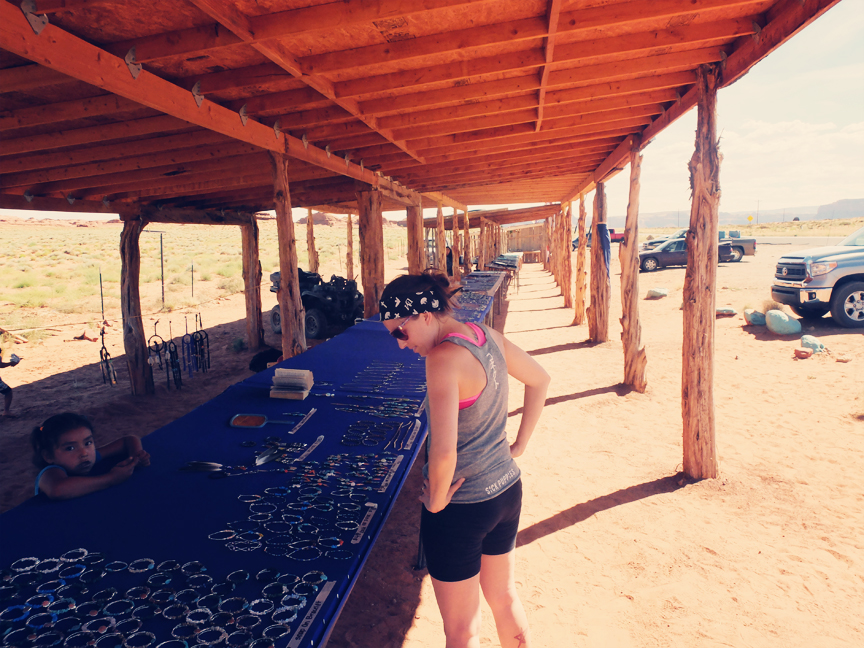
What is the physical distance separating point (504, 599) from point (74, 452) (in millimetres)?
2129

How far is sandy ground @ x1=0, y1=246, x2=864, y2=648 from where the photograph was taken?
114 inches

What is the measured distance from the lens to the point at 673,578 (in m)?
3.25

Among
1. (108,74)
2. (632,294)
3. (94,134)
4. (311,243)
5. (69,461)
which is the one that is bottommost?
(69,461)

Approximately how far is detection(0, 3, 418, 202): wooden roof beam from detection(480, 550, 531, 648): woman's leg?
10.9 feet

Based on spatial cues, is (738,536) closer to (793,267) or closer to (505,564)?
(505,564)

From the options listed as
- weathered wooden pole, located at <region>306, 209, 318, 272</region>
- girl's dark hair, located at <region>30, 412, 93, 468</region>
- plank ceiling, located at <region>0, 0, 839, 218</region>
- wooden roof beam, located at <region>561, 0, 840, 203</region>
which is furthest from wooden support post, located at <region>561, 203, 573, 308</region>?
girl's dark hair, located at <region>30, 412, 93, 468</region>

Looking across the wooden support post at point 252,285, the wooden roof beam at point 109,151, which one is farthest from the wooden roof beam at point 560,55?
the wooden support post at point 252,285

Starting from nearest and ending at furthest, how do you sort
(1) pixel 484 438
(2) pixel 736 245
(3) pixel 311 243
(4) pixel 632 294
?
(1) pixel 484 438 → (4) pixel 632 294 → (3) pixel 311 243 → (2) pixel 736 245

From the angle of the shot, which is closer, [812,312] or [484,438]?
[484,438]

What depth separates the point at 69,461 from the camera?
7.69ft

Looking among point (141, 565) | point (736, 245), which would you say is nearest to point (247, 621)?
point (141, 565)

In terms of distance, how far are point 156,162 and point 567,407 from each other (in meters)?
6.11

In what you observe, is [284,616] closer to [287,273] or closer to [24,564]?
[24,564]

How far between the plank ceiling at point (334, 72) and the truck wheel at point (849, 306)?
19.7ft
